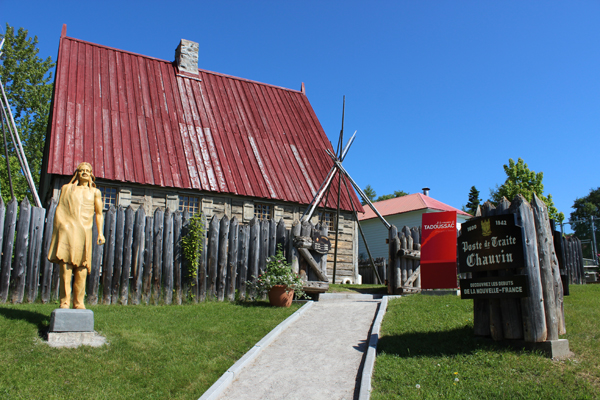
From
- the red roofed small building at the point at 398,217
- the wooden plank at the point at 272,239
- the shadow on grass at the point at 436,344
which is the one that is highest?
the red roofed small building at the point at 398,217

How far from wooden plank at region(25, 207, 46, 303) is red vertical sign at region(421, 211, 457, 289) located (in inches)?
351

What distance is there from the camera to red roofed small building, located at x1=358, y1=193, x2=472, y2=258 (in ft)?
104

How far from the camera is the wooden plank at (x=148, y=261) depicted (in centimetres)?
1033

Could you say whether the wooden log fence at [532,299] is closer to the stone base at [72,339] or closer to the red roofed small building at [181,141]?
the stone base at [72,339]

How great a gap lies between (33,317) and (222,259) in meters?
4.45

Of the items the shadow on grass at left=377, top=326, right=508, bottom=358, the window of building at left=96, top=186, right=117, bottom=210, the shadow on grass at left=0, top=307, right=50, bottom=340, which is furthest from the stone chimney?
the shadow on grass at left=377, top=326, right=508, bottom=358

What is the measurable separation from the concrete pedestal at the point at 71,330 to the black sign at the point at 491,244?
18.5 feet

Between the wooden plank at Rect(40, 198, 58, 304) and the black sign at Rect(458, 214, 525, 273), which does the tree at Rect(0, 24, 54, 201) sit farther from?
the black sign at Rect(458, 214, 525, 273)

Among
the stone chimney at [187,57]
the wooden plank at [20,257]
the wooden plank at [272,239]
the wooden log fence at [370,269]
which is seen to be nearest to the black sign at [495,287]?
the wooden plank at [272,239]

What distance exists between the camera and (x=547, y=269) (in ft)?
21.8

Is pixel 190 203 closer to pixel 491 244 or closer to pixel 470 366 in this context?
pixel 491 244

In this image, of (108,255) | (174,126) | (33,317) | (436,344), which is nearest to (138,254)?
(108,255)

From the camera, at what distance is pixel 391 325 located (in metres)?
8.38

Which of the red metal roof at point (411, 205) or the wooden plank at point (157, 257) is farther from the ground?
the red metal roof at point (411, 205)
